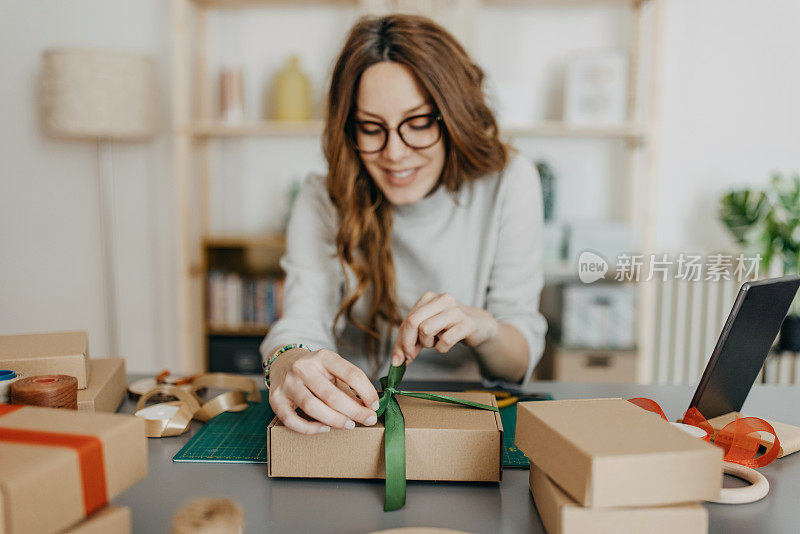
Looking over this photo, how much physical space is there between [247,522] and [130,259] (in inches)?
101

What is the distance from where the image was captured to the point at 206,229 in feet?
9.00

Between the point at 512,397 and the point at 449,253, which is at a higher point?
the point at 449,253

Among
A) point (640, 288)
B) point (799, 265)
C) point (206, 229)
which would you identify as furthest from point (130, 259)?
point (799, 265)

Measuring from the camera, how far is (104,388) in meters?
0.89

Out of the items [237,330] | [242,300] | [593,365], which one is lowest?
[593,365]

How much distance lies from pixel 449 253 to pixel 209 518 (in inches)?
36.3

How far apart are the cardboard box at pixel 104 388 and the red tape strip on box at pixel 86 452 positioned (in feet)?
1.01

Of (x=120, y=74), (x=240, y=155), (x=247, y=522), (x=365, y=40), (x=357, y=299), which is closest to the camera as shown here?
(x=247, y=522)

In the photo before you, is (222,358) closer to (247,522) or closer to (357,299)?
(357,299)

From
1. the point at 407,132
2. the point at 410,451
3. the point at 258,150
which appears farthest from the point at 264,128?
the point at 410,451

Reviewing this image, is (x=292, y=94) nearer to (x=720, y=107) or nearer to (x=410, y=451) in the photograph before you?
(x=720, y=107)

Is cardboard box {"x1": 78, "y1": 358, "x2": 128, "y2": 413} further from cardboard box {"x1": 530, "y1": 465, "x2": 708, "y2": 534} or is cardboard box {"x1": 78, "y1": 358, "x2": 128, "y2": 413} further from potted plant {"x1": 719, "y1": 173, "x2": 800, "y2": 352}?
potted plant {"x1": 719, "y1": 173, "x2": 800, "y2": 352}

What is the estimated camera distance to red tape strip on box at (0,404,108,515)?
51cm

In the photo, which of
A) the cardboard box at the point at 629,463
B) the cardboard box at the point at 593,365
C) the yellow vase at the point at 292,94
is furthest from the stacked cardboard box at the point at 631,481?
the yellow vase at the point at 292,94
